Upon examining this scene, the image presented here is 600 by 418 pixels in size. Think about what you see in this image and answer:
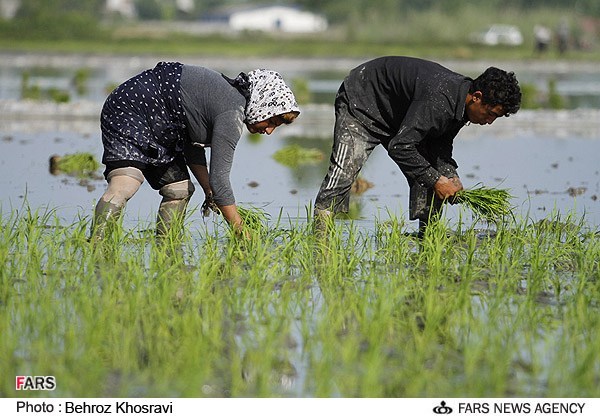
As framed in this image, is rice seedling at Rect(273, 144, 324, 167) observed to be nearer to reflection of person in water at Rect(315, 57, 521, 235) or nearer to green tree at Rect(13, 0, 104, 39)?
reflection of person in water at Rect(315, 57, 521, 235)

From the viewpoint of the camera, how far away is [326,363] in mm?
4711

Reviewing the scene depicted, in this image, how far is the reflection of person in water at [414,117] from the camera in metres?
6.70

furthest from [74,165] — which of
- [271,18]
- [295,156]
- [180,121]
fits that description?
[271,18]

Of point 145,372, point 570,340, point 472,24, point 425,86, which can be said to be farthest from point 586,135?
point 472,24

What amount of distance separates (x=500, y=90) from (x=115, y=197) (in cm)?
221

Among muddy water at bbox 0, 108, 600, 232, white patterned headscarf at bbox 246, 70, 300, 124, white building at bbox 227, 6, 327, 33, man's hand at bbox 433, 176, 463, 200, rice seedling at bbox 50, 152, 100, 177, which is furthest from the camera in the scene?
white building at bbox 227, 6, 327, 33

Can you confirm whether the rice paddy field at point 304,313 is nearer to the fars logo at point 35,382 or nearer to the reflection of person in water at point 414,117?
the fars logo at point 35,382

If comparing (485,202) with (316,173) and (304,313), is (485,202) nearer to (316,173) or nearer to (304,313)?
(304,313)

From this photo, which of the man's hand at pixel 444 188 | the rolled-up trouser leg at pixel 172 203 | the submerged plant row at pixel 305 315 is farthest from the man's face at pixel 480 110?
the rolled-up trouser leg at pixel 172 203

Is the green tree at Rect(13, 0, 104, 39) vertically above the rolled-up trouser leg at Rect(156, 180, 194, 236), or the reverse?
the green tree at Rect(13, 0, 104, 39)

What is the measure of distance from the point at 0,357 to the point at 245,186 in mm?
5965

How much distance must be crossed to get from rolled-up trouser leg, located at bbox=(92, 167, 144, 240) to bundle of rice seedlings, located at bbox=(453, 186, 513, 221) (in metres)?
1.96

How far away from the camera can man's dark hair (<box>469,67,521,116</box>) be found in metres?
6.50

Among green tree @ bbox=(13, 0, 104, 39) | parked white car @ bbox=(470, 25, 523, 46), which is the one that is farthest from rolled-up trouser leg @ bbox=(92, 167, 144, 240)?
parked white car @ bbox=(470, 25, 523, 46)
